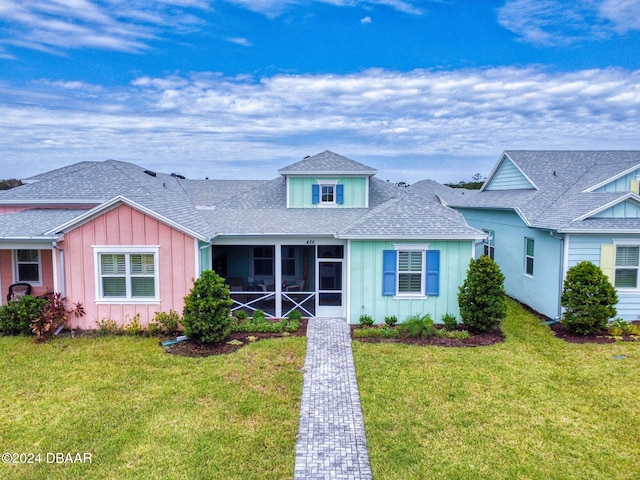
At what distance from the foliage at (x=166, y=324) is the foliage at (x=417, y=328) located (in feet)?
21.8

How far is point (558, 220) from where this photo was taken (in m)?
13.6

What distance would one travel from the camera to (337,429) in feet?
23.5

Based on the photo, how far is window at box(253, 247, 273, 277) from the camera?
17.0m

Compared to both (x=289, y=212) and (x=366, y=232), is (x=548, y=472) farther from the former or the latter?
(x=289, y=212)

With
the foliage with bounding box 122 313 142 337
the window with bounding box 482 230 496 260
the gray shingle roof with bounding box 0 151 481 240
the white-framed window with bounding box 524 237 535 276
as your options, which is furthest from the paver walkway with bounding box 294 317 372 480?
the window with bounding box 482 230 496 260

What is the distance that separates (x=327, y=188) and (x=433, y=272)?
19.3 ft

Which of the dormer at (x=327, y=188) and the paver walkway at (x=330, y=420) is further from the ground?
the dormer at (x=327, y=188)

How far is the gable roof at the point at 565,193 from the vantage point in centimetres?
1312

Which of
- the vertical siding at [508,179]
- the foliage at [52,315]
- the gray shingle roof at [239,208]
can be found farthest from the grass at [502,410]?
the vertical siding at [508,179]

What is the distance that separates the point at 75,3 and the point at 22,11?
161 centimetres

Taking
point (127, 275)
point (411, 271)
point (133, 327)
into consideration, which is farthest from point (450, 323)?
point (127, 275)

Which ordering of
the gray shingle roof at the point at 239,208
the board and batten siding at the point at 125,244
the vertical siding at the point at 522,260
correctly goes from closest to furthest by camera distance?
the board and batten siding at the point at 125,244, the gray shingle roof at the point at 239,208, the vertical siding at the point at 522,260

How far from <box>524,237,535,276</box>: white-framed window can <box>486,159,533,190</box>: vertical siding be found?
336 centimetres

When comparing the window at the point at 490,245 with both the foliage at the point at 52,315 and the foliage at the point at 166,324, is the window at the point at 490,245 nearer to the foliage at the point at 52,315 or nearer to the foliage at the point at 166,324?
the foliage at the point at 166,324
